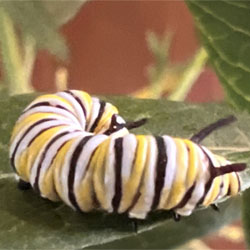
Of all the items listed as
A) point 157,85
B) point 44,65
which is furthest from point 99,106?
point 44,65

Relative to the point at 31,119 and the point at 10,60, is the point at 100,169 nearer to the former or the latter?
the point at 31,119

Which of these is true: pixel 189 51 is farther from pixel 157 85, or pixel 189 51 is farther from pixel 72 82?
pixel 157 85

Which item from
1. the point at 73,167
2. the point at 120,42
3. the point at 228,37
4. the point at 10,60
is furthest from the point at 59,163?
the point at 120,42

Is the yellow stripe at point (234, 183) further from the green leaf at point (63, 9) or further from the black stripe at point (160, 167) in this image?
the green leaf at point (63, 9)

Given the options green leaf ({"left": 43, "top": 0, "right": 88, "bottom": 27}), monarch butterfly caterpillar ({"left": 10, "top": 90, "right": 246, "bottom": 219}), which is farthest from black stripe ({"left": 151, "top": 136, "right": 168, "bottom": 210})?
green leaf ({"left": 43, "top": 0, "right": 88, "bottom": 27})

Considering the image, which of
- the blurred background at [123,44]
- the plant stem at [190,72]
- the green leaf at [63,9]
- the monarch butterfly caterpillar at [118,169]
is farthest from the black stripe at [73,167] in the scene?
the blurred background at [123,44]

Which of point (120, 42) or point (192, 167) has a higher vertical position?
point (192, 167)
